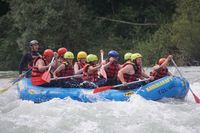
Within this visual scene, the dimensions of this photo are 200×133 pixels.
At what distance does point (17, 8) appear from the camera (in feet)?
75.0

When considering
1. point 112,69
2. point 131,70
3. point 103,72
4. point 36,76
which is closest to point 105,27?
point 36,76

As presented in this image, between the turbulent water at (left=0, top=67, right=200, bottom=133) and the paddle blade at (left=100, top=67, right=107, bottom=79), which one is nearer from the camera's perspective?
the turbulent water at (left=0, top=67, right=200, bottom=133)

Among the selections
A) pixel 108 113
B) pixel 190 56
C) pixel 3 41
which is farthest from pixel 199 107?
pixel 3 41

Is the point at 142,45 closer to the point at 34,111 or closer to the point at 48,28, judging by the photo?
the point at 48,28

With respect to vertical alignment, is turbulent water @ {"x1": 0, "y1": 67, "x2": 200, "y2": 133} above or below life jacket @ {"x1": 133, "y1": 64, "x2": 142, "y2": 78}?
below

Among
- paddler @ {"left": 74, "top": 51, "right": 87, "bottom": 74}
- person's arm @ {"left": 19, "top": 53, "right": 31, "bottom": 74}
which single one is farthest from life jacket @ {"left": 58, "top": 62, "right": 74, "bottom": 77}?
person's arm @ {"left": 19, "top": 53, "right": 31, "bottom": 74}

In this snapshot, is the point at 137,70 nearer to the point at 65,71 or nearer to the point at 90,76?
the point at 90,76

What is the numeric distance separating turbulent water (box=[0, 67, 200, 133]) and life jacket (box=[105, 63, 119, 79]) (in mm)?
1118

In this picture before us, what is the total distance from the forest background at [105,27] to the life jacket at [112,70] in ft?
28.5

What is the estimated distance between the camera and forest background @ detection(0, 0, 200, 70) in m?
20.0

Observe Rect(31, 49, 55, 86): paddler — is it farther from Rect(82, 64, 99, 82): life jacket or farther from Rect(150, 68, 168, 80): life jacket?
Rect(150, 68, 168, 80): life jacket

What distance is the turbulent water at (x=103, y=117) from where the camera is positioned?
323 inches

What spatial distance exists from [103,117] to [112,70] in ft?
7.62

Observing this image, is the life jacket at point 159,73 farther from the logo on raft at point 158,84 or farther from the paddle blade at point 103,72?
the paddle blade at point 103,72
